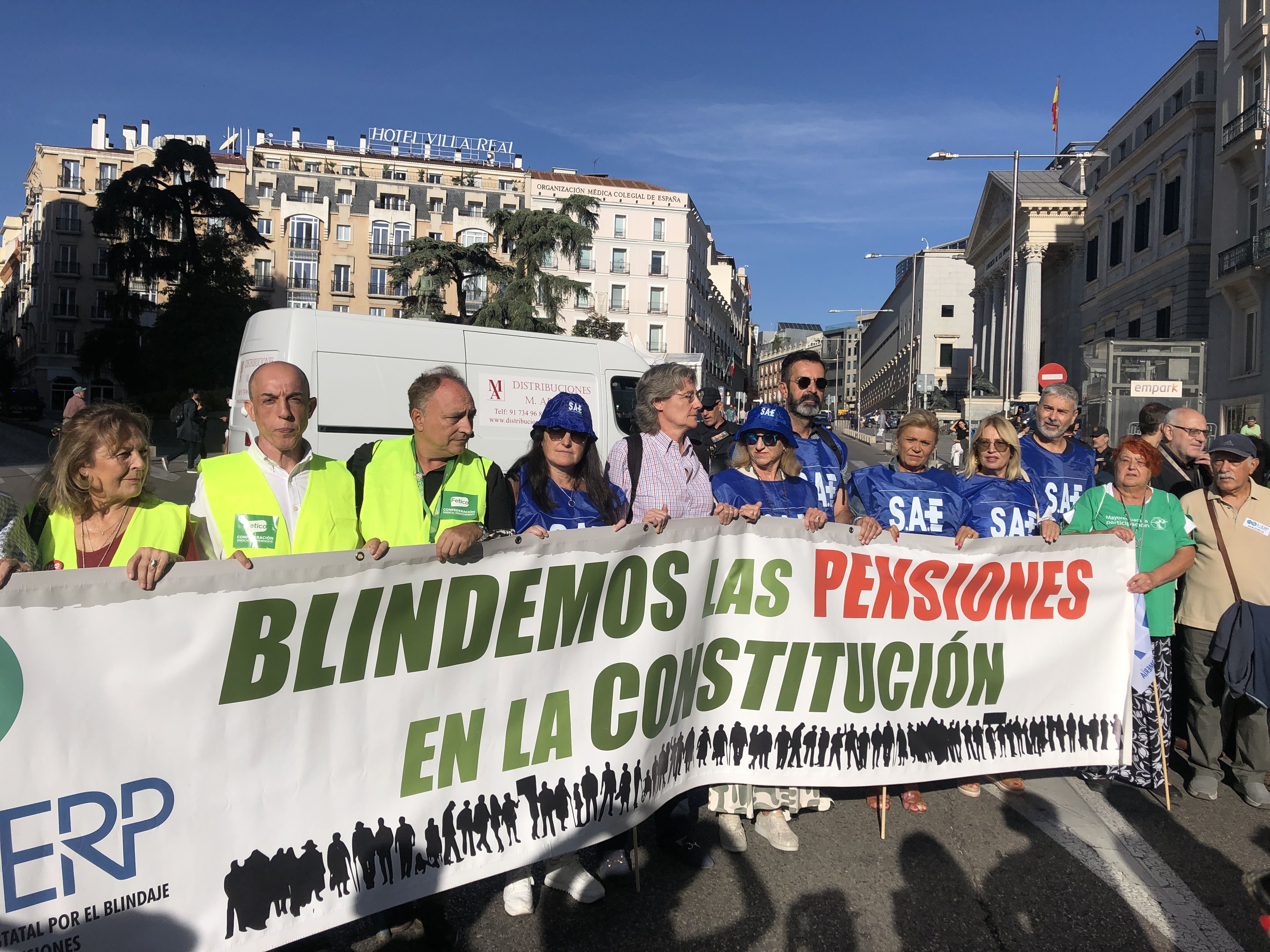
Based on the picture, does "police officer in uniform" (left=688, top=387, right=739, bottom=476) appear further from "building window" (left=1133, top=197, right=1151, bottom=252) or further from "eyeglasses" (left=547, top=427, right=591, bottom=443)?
"building window" (left=1133, top=197, right=1151, bottom=252)

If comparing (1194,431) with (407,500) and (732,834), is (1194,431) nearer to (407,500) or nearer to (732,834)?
(732,834)

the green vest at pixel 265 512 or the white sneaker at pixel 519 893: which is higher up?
the green vest at pixel 265 512

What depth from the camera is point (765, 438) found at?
13.1ft

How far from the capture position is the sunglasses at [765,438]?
157 inches

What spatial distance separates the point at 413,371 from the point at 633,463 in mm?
7367

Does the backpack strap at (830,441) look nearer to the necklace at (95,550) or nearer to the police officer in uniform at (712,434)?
the police officer in uniform at (712,434)

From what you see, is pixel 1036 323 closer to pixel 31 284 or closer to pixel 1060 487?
pixel 1060 487

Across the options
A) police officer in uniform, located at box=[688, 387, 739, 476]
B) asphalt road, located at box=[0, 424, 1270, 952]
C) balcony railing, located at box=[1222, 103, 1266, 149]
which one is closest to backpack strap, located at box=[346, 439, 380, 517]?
asphalt road, located at box=[0, 424, 1270, 952]

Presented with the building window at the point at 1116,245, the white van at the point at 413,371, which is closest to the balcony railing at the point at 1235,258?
the building window at the point at 1116,245

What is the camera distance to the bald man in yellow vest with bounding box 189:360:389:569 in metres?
2.92

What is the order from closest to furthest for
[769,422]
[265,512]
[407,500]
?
[265,512]
[407,500]
[769,422]

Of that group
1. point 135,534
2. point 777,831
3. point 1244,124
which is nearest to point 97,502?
point 135,534

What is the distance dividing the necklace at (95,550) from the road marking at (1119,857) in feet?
12.2

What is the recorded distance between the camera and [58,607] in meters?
2.31
